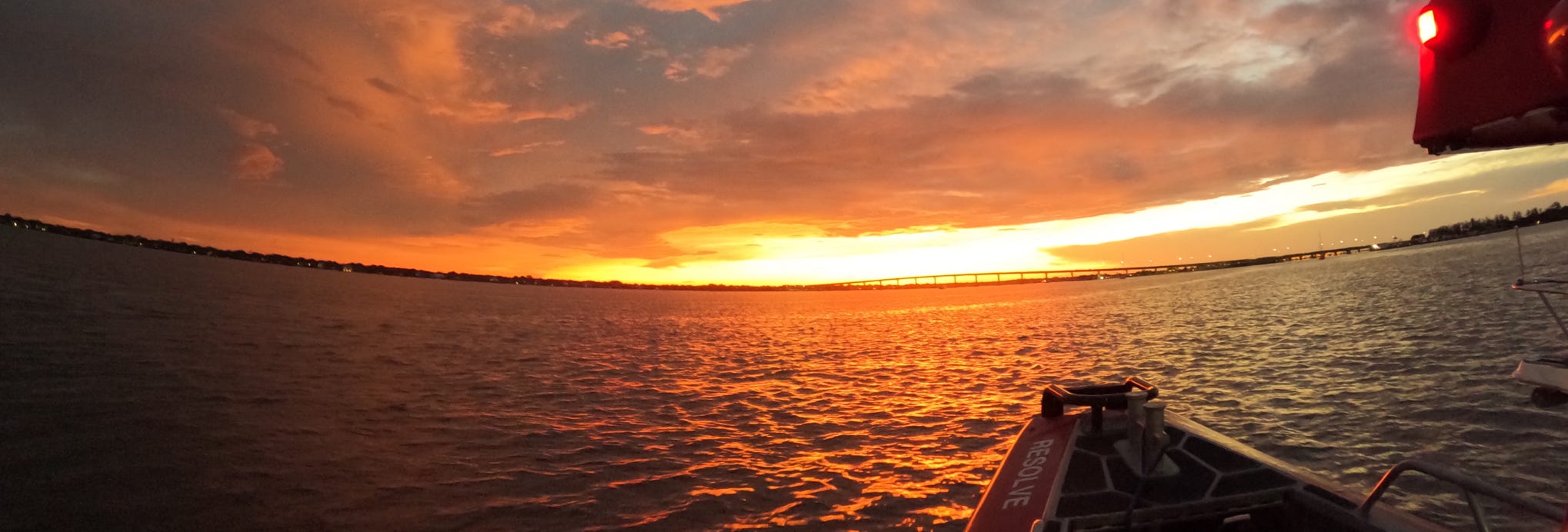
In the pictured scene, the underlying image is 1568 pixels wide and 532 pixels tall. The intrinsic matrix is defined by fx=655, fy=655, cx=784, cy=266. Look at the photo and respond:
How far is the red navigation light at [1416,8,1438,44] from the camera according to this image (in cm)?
370

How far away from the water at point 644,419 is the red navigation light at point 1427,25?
9965mm

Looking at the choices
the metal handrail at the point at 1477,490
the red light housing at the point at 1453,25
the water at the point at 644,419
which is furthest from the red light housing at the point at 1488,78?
the water at the point at 644,419

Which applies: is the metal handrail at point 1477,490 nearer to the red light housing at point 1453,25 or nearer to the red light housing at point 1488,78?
the red light housing at point 1488,78

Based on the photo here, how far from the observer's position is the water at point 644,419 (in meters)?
12.6

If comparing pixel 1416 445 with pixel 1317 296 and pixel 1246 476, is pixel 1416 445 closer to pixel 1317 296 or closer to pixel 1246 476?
pixel 1246 476

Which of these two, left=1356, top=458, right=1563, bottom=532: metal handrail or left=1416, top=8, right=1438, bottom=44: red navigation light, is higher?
left=1416, top=8, right=1438, bottom=44: red navigation light

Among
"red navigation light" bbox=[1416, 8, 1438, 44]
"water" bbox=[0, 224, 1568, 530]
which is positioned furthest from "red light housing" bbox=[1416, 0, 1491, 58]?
"water" bbox=[0, 224, 1568, 530]

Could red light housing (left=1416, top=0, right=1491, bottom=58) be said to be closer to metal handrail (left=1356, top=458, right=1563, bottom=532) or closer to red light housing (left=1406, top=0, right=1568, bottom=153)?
red light housing (left=1406, top=0, right=1568, bottom=153)

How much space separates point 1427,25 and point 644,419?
20679mm

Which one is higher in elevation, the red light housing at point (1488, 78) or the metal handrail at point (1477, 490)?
the red light housing at point (1488, 78)

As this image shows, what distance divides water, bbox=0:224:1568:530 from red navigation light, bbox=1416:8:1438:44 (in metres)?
9.96

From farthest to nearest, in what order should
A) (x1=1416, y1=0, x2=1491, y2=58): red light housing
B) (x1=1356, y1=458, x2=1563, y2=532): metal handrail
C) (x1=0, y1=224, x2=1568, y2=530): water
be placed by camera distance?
(x1=0, y1=224, x2=1568, y2=530): water → (x1=1356, y1=458, x2=1563, y2=532): metal handrail → (x1=1416, y1=0, x2=1491, y2=58): red light housing

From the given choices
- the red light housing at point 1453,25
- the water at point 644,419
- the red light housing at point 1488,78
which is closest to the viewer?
the red light housing at point 1488,78

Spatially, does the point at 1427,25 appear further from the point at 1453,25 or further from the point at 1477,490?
the point at 1477,490
